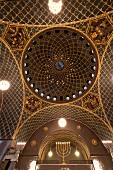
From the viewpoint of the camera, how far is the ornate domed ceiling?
31.9 ft

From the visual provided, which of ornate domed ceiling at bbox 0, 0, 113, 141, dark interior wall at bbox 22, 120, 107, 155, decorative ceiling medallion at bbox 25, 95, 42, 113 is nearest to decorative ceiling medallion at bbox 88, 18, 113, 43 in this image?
ornate domed ceiling at bbox 0, 0, 113, 141

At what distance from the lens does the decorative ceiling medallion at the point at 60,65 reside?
36.8ft

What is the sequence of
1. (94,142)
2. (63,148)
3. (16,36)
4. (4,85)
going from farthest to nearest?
(63,148) → (94,142) → (4,85) → (16,36)

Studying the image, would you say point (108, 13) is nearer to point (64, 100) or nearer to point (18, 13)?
point (18, 13)

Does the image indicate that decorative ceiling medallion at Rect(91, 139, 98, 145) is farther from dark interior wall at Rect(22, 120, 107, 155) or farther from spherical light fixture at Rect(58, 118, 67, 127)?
spherical light fixture at Rect(58, 118, 67, 127)

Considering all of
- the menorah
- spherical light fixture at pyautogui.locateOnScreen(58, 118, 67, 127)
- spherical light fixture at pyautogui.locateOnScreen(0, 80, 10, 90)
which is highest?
spherical light fixture at pyautogui.locateOnScreen(0, 80, 10, 90)

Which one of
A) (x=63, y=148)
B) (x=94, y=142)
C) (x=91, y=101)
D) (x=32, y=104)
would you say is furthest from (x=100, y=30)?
(x=63, y=148)

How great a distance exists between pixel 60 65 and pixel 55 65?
0.35m

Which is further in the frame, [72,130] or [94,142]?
[72,130]

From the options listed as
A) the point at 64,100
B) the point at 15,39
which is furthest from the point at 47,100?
the point at 15,39

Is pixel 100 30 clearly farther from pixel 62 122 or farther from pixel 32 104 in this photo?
pixel 62 122

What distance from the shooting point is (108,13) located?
926 cm

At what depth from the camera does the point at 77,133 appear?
13.1m

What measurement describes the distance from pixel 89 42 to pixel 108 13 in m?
1.97
